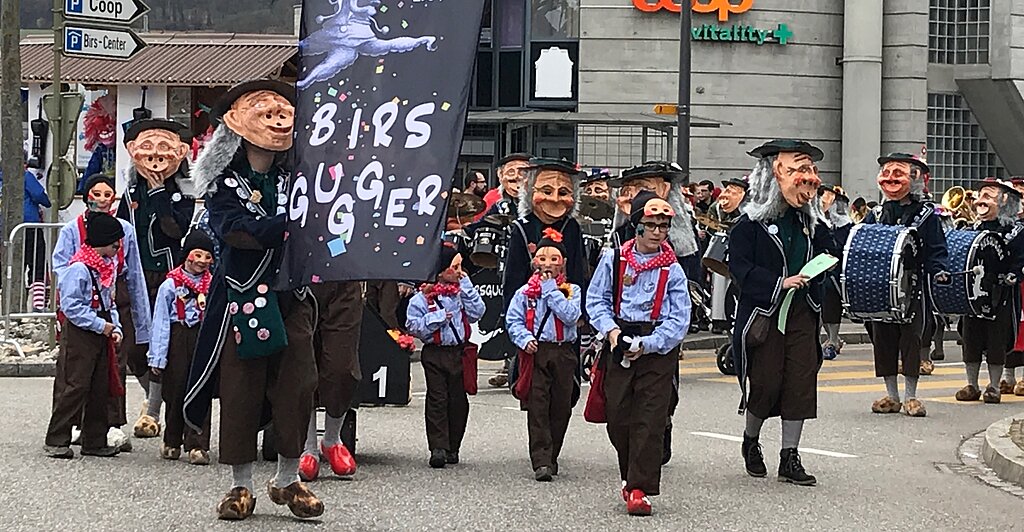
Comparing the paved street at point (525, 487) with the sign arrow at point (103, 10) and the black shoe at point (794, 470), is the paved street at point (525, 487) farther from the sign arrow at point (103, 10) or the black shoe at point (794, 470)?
the sign arrow at point (103, 10)

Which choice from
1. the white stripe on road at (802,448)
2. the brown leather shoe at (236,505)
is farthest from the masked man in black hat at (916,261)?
the brown leather shoe at (236,505)

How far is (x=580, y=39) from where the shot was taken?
3366cm

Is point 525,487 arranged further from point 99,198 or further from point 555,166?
point 99,198

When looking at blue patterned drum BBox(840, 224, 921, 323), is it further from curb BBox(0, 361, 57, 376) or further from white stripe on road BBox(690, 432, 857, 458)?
curb BBox(0, 361, 57, 376)

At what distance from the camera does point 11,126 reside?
1858 cm

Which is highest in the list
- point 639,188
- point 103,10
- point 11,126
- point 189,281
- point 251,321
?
point 103,10

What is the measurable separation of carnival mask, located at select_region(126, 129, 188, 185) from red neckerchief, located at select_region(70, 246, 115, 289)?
847 mm

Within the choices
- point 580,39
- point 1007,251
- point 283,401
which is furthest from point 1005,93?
point 283,401

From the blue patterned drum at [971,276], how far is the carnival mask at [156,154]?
6538 mm

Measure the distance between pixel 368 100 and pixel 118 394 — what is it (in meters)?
4.18

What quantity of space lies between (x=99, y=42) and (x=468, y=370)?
6971mm

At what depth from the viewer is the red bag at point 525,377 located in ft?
34.8

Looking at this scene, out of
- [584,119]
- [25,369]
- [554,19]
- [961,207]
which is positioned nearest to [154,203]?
[25,369]

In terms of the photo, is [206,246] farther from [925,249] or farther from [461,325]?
[925,249]
